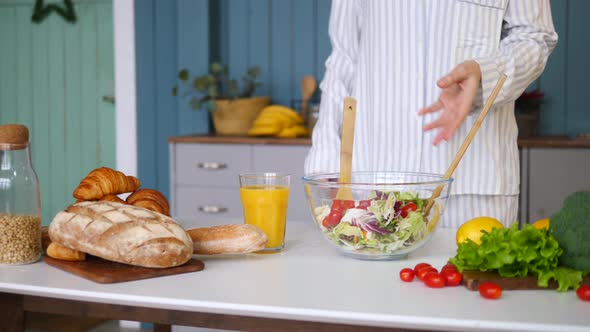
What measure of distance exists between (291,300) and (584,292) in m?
0.40

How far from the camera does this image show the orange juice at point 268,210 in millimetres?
1319

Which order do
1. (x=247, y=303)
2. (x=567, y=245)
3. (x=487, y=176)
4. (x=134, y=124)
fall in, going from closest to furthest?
(x=247, y=303), (x=567, y=245), (x=487, y=176), (x=134, y=124)

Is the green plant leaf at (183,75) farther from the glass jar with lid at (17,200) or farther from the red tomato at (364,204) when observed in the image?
the red tomato at (364,204)

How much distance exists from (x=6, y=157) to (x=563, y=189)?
264 cm

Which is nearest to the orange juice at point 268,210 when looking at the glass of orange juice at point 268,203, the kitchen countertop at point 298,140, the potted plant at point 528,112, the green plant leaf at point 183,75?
the glass of orange juice at point 268,203

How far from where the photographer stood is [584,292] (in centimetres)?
99

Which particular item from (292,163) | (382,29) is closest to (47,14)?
(292,163)

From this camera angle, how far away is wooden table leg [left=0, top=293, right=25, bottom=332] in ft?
3.75

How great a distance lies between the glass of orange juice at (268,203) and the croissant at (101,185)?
0.73ft

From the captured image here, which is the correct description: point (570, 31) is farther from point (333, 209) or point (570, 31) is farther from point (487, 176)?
point (333, 209)

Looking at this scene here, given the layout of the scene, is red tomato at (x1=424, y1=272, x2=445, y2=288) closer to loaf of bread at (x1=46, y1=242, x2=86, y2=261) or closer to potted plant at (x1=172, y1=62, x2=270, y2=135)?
loaf of bread at (x1=46, y1=242, x2=86, y2=261)

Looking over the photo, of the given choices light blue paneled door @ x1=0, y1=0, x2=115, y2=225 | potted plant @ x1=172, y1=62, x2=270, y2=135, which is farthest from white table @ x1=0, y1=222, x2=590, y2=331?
light blue paneled door @ x1=0, y1=0, x2=115, y2=225

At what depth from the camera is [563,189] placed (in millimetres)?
3240

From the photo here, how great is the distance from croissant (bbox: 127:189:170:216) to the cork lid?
0.22m
